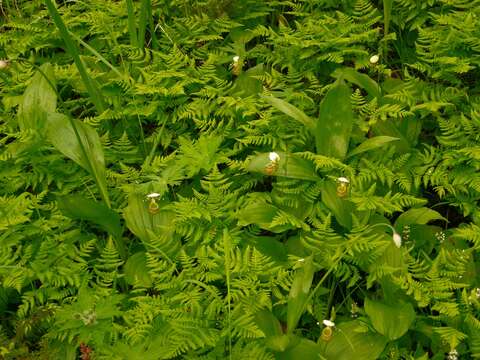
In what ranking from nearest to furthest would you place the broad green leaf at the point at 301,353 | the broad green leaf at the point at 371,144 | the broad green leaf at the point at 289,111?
the broad green leaf at the point at 301,353 → the broad green leaf at the point at 371,144 → the broad green leaf at the point at 289,111

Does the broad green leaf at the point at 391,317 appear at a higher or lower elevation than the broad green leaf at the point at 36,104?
lower

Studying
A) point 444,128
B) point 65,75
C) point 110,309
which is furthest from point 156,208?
point 444,128

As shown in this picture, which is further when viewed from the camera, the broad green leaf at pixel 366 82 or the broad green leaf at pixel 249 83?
the broad green leaf at pixel 249 83

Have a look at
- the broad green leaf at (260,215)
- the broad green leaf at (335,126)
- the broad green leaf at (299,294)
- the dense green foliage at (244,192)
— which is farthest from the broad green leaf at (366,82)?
the broad green leaf at (299,294)

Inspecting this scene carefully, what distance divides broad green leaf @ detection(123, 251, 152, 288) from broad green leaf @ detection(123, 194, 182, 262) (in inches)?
2.3

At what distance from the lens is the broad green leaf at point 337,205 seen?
2225 millimetres

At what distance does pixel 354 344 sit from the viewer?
76.6 inches

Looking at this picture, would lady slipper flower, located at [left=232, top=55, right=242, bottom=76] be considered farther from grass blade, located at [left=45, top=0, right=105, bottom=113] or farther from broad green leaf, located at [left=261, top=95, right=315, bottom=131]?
grass blade, located at [left=45, top=0, right=105, bottom=113]

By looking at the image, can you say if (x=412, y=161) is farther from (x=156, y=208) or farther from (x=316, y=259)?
(x=156, y=208)

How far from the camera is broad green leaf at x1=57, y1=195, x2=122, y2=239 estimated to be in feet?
7.43

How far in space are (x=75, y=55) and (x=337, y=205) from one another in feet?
4.17

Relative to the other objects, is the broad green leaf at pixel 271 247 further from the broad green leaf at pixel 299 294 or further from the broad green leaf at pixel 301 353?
the broad green leaf at pixel 301 353

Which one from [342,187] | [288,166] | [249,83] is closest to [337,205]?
[342,187]

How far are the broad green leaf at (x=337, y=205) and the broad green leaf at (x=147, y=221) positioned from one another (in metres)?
0.65
